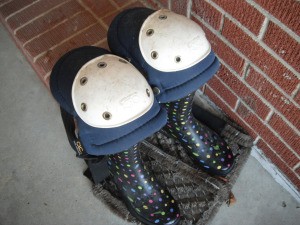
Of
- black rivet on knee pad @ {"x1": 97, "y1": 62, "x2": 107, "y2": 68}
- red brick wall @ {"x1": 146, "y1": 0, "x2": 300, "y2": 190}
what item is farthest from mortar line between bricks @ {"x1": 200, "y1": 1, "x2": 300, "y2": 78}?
black rivet on knee pad @ {"x1": 97, "y1": 62, "x2": 107, "y2": 68}

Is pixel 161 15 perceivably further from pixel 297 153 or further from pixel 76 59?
pixel 297 153

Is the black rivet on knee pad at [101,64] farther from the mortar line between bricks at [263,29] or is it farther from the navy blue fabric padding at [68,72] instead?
the mortar line between bricks at [263,29]

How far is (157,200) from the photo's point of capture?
4.13 ft

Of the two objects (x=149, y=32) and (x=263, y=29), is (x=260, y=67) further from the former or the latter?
(x=149, y=32)

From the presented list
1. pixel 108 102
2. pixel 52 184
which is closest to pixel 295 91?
pixel 108 102

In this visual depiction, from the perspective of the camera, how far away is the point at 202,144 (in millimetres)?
1316

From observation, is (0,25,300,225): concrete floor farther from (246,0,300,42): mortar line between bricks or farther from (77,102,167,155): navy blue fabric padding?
(246,0,300,42): mortar line between bricks

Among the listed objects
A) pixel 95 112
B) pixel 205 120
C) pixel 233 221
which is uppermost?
pixel 95 112

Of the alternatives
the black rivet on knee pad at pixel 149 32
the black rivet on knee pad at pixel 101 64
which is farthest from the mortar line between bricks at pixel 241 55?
the black rivet on knee pad at pixel 101 64

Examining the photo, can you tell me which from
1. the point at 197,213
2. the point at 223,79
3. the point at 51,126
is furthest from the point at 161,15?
the point at 51,126

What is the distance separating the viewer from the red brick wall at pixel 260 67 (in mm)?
980

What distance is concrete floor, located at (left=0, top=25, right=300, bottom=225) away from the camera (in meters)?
1.36

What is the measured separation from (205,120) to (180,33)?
66cm

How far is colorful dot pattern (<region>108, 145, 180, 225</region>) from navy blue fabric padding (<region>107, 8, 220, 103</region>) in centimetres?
33
